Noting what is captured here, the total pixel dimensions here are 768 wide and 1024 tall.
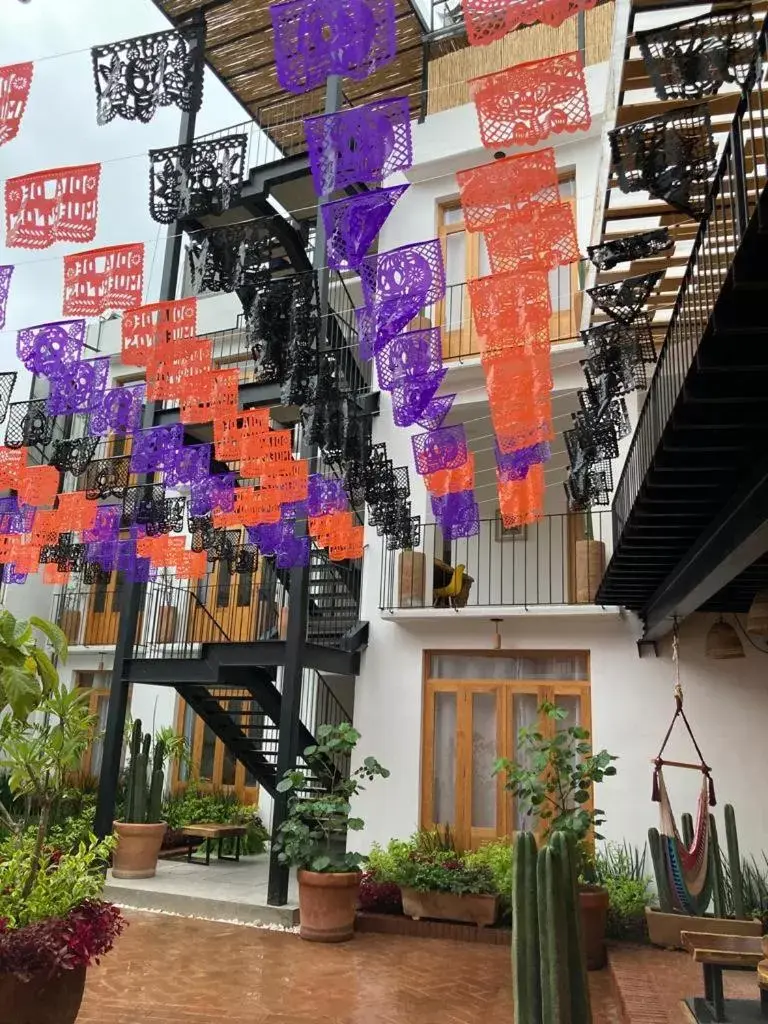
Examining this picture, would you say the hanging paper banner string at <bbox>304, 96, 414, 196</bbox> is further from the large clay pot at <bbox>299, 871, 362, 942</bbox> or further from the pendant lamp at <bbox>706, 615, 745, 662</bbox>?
the large clay pot at <bbox>299, 871, 362, 942</bbox>

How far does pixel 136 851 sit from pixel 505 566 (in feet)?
20.6

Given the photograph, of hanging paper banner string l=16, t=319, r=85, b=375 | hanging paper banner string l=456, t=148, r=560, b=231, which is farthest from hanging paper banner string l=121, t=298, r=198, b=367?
hanging paper banner string l=456, t=148, r=560, b=231

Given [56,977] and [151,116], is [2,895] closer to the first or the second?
[56,977]

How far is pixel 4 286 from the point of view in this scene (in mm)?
7051

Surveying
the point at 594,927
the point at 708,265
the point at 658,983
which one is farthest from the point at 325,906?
the point at 708,265

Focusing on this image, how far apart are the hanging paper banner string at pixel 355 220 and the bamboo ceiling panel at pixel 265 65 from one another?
298 inches

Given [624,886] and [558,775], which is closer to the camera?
[558,775]

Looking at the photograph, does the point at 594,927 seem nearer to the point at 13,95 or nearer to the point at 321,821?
the point at 321,821

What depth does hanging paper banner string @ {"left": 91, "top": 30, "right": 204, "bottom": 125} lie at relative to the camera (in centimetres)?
612

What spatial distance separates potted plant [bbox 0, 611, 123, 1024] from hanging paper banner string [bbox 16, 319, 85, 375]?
364cm

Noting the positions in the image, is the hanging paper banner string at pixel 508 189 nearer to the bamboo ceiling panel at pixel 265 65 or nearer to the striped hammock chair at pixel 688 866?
the striped hammock chair at pixel 688 866

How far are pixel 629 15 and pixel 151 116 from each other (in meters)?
3.42

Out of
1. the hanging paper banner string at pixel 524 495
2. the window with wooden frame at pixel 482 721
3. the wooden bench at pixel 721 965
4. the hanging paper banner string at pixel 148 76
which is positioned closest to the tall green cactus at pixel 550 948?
the wooden bench at pixel 721 965

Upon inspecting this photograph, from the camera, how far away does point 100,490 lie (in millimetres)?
9891
